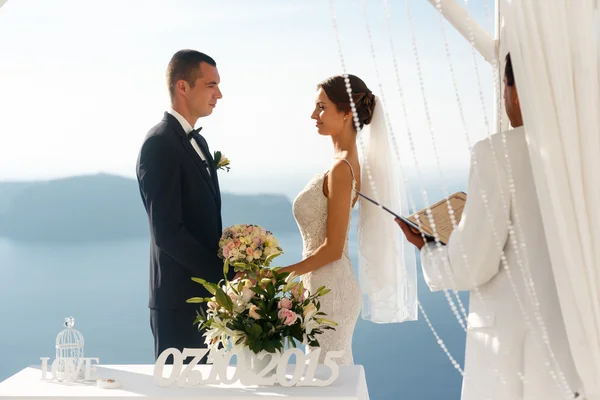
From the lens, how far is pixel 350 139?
4.17 metres

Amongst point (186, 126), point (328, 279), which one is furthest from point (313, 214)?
point (186, 126)

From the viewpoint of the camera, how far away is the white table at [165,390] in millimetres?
2811

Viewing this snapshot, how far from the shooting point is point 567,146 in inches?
93.7

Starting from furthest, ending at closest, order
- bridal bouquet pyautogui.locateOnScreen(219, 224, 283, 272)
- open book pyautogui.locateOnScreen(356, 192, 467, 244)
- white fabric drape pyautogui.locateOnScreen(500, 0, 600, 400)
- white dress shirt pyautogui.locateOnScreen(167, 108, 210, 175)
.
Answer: white dress shirt pyautogui.locateOnScreen(167, 108, 210, 175) → bridal bouquet pyautogui.locateOnScreen(219, 224, 283, 272) → open book pyautogui.locateOnScreen(356, 192, 467, 244) → white fabric drape pyautogui.locateOnScreen(500, 0, 600, 400)

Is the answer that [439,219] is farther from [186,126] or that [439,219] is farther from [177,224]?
[186,126]

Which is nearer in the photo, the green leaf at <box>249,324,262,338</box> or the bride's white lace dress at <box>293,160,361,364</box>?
the green leaf at <box>249,324,262,338</box>

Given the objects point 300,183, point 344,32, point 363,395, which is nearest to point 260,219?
point 300,183

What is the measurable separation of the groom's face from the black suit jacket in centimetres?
16

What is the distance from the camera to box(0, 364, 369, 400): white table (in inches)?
111

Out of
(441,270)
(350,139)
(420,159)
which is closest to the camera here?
(441,270)

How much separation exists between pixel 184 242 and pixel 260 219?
6830 mm

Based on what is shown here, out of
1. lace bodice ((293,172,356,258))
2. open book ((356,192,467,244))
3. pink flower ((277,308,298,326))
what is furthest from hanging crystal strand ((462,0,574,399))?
lace bodice ((293,172,356,258))

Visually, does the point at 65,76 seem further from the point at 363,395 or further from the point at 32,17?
the point at 363,395

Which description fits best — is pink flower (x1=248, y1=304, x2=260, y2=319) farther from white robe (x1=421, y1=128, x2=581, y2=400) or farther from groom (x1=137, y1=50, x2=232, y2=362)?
groom (x1=137, y1=50, x2=232, y2=362)
